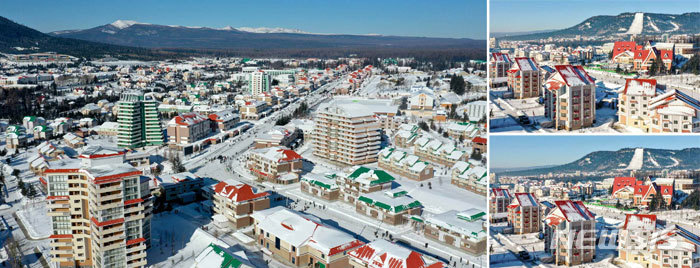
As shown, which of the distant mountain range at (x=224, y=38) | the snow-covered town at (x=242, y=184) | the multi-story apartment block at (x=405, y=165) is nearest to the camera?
the snow-covered town at (x=242, y=184)

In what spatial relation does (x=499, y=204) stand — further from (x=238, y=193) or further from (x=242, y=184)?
(x=242, y=184)

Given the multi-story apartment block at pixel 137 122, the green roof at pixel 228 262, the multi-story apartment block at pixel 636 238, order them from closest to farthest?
the multi-story apartment block at pixel 636 238 → the green roof at pixel 228 262 → the multi-story apartment block at pixel 137 122

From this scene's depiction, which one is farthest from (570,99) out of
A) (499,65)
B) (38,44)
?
(38,44)

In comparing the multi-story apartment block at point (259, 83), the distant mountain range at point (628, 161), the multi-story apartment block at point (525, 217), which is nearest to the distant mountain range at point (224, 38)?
the multi-story apartment block at point (259, 83)

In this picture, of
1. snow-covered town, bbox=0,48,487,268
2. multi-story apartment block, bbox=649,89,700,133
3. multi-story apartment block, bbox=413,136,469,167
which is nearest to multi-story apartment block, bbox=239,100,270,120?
snow-covered town, bbox=0,48,487,268

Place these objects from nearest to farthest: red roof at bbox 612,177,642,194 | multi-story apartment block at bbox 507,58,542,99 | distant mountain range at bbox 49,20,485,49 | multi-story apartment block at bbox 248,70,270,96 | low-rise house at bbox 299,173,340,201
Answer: multi-story apartment block at bbox 507,58,542,99 < red roof at bbox 612,177,642,194 < low-rise house at bbox 299,173,340,201 < multi-story apartment block at bbox 248,70,270,96 < distant mountain range at bbox 49,20,485,49

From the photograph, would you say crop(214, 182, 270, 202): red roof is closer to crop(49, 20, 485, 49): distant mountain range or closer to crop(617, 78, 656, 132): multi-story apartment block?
crop(617, 78, 656, 132): multi-story apartment block

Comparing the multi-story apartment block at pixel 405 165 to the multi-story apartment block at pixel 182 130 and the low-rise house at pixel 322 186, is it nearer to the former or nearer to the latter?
the low-rise house at pixel 322 186
